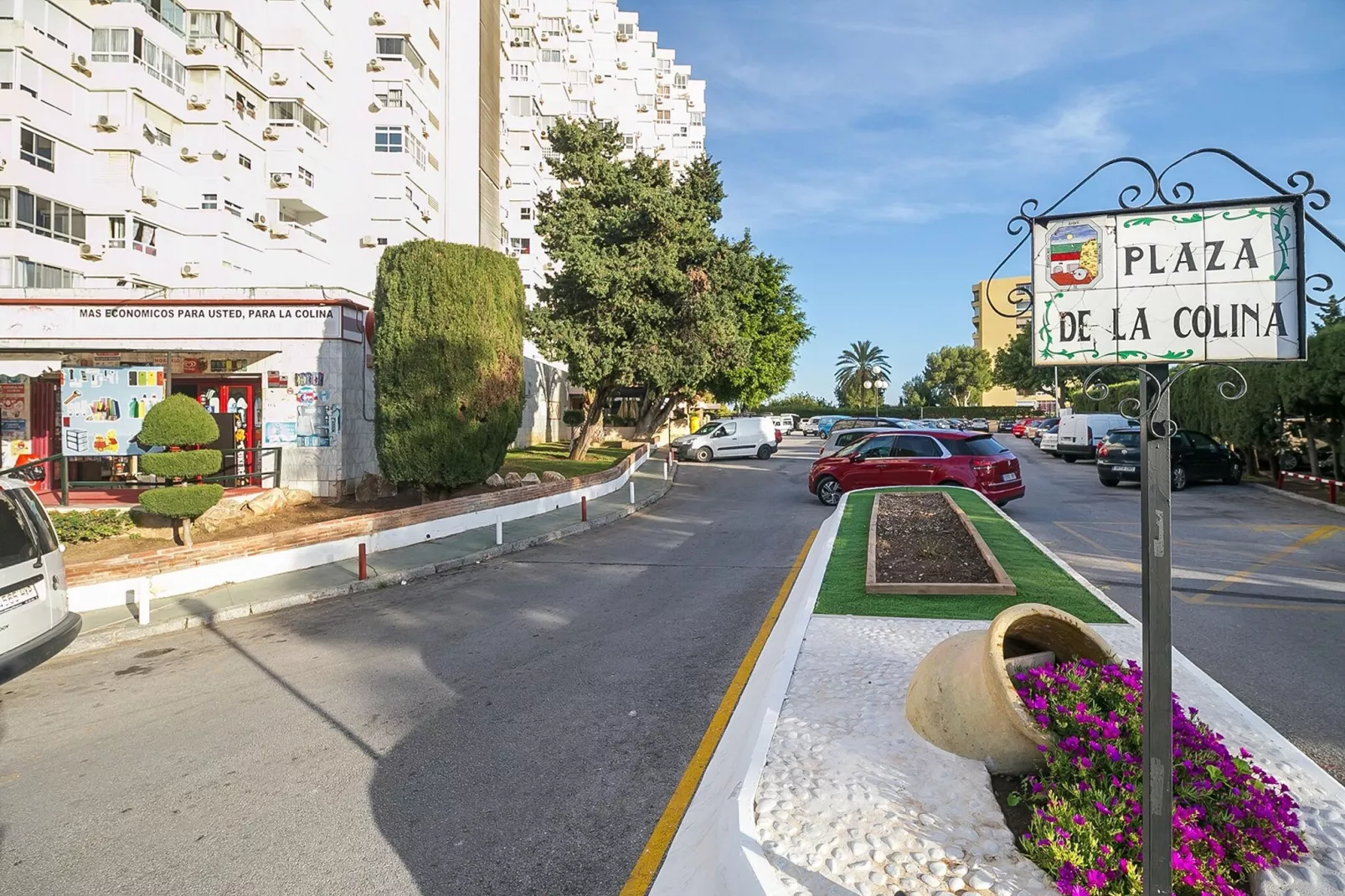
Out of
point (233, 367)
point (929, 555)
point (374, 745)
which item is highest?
point (233, 367)

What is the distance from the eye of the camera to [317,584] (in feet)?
35.2

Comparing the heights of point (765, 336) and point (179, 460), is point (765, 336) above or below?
above

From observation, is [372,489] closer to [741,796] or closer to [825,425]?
[741,796]

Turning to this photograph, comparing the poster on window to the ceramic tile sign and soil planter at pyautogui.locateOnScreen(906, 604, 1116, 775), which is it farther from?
the ceramic tile sign

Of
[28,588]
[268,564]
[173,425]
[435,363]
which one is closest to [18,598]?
[28,588]

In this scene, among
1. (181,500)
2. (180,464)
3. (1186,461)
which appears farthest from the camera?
(1186,461)

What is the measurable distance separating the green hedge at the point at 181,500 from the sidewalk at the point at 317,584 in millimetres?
2942

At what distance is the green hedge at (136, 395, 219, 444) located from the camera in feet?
43.4

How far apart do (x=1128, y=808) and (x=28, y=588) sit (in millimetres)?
7275

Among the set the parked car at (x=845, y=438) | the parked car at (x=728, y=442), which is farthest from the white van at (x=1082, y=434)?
the parked car at (x=728, y=442)

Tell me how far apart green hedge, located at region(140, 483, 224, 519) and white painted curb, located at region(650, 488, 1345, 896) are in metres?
10.7

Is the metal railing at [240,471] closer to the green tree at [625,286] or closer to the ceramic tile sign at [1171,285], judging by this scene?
the green tree at [625,286]

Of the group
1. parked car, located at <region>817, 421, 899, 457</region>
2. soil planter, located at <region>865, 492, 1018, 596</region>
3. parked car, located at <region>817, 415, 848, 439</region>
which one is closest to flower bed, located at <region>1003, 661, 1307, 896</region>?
soil planter, located at <region>865, 492, 1018, 596</region>

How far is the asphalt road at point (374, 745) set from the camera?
3.86m
